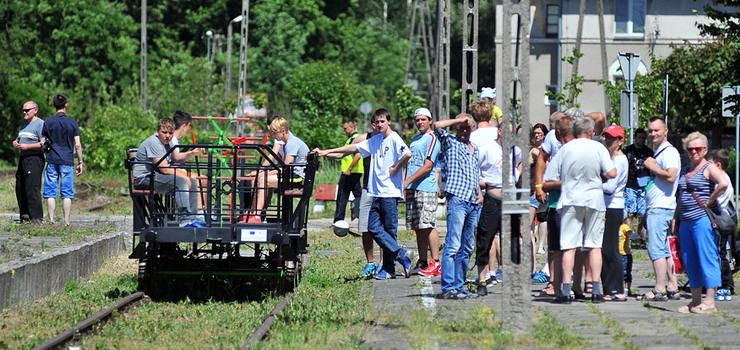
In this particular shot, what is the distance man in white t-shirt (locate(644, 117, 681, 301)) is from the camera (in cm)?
1193

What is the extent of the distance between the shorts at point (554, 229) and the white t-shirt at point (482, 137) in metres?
1.02

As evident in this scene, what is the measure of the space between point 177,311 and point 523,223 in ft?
12.8

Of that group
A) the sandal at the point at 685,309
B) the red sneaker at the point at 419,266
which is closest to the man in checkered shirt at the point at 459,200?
the sandal at the point at 685,309

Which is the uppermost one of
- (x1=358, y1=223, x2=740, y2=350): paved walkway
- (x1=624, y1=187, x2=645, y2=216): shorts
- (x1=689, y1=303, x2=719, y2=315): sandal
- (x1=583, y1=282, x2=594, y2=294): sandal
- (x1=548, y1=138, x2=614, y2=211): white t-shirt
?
(x1=548, y1=138, x2=614, y2=211): white t-shirt

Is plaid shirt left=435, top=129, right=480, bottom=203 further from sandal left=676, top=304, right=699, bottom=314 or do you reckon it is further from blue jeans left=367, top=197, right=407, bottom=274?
sandal left=676, top=304, right=699, bottom=314

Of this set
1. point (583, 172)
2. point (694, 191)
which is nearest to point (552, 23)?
point (694, 191)

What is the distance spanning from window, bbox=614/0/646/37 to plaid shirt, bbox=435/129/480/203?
46.2 metres

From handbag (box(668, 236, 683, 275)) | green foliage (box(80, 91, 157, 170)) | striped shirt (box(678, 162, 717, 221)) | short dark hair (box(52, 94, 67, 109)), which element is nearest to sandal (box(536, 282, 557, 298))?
handbag (box(668, 236, 683, 275))

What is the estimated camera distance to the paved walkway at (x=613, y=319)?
30.8 feet

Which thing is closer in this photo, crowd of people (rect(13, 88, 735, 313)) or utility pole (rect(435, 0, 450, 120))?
crowd of people (rect(13, 88, 735, 313))

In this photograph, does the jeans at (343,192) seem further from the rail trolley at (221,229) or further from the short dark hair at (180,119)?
the rail trolley at (221,229)

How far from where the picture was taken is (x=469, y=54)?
63.1 feet

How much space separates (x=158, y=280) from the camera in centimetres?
1422

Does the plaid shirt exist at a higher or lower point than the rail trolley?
higher
